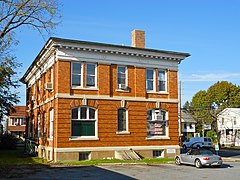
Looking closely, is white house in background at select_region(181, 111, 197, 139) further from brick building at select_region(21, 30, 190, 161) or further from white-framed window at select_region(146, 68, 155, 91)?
white-framed window at select_region(146, 68, 155, 91)

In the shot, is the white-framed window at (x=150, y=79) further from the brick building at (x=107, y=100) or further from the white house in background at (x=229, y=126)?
the white house in background at (x=229, y=126)

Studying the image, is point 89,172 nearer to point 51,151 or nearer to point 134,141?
point 51,151

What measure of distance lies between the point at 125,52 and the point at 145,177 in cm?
1292

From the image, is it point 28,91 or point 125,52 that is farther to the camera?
point 28,91

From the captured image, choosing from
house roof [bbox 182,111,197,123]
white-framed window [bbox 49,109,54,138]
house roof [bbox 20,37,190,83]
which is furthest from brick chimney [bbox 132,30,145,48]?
house roof [bbox 182,111,197,123]

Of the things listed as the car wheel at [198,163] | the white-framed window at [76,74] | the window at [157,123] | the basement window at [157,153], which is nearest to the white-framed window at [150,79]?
the window at [157,123]

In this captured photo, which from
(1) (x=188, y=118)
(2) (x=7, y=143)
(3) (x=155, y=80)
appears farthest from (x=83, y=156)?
(1) (x=188, y=118)

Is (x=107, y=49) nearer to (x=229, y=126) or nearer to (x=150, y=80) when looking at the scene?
(x=150, y=80)

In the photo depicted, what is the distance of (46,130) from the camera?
28.8 metres

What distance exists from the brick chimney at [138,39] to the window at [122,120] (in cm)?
645

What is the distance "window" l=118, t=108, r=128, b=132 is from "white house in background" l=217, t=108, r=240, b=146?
146 feet

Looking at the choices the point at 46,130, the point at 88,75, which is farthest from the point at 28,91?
the point at 88,75

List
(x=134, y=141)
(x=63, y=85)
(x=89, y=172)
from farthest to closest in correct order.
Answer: (x=134, y=141) → (x=63, y=85) → (x=89, y=172)

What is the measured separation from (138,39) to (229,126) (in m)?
47.5
